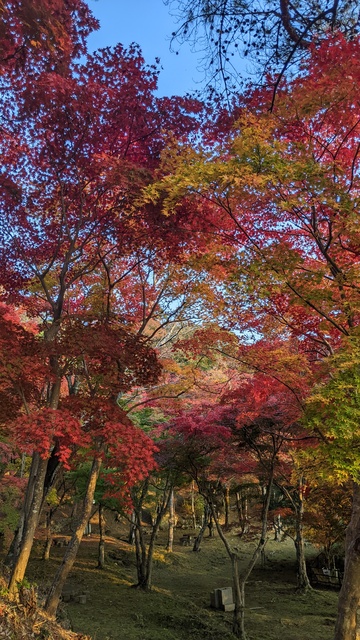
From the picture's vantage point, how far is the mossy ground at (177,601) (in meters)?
7.95

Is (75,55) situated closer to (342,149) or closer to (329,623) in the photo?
(342,149)

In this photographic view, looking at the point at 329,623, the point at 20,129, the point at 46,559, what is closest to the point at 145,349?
the point at 20,129

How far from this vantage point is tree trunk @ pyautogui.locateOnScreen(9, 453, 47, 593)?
542 centimetres

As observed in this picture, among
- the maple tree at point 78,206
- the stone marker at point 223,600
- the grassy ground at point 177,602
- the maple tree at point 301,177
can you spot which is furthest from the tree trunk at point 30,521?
the stone marker at point 223,600

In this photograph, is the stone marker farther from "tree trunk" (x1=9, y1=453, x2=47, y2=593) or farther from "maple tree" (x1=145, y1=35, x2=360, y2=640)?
"tree trunk" (x1=9, y1=453, x2=47, y2=593)

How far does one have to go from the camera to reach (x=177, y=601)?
10.1m

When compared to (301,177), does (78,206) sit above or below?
above

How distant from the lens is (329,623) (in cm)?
925

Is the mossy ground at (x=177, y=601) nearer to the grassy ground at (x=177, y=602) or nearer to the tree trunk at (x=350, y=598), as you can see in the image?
the grassy ground at (x=177, y=602)

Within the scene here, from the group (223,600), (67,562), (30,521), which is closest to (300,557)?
(223,600)

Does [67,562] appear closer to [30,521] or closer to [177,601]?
[30,521]

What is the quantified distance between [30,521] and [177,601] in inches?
250

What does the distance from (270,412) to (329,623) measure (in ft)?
15.6

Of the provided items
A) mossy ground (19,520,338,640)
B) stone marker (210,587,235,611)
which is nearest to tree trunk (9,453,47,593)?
mossy ground (19,520,338,640)
